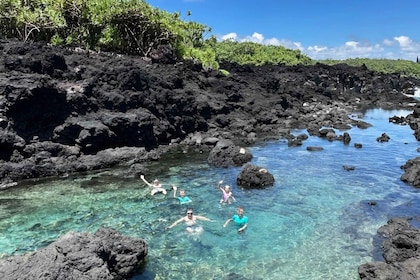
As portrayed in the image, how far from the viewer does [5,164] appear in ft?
82.1

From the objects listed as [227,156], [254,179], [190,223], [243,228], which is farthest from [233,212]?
[227,156]

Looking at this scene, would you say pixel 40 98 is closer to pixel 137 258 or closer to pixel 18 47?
pixel 18 47

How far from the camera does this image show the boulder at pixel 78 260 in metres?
10.9

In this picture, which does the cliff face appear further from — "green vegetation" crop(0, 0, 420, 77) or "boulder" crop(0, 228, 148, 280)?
"boulder" crop(0, 228, 148, 280)

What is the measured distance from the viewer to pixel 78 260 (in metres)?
11.6

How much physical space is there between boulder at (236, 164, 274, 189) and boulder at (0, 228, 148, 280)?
12084 millimetres

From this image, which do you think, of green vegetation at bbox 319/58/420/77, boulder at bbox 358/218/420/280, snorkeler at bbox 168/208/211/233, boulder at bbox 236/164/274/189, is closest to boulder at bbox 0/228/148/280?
snorkeler at bbox 168/208/211/233

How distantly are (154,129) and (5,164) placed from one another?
491 inches

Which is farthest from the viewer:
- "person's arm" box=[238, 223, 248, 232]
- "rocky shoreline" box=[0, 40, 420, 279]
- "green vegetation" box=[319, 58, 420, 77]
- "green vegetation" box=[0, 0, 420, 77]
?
"green vegetation" box=[319, 58, 420, 77]

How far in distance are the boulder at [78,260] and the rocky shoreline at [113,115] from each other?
42.3ft

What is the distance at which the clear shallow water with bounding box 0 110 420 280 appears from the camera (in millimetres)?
15359

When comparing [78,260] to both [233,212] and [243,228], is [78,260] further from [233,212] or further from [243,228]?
[233,212]

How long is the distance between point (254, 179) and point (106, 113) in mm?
13755

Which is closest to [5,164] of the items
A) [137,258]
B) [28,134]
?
[28,134]
